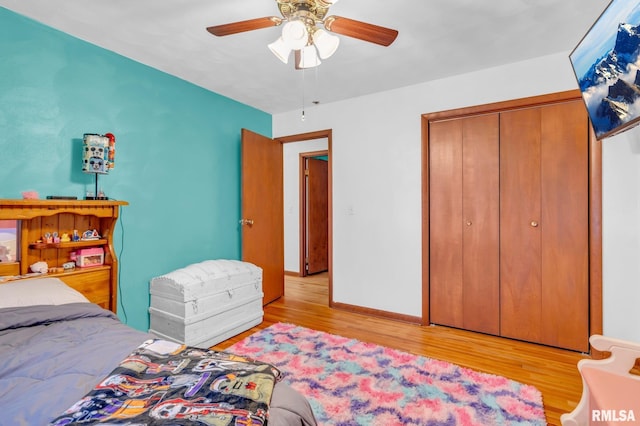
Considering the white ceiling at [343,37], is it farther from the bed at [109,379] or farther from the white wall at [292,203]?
the white wall at [292,203]

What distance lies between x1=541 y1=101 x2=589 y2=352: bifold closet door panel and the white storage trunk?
107 inches

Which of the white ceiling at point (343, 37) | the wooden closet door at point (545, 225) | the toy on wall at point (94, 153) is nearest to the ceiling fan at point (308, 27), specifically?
the white ceiling at point (343, 37)

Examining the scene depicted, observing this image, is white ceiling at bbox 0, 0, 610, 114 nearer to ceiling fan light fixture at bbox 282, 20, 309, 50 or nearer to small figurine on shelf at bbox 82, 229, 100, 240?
ceiling fan light fixture at bbox 282, 20, 309, 50

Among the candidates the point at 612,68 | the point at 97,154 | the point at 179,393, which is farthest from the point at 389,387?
the point at 97,154

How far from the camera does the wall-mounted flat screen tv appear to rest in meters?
1.30

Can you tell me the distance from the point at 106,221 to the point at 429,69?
9.93 feet

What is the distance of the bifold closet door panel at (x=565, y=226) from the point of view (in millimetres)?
2574

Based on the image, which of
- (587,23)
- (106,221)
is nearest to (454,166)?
(587,23)

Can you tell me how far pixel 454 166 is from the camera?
3.11m

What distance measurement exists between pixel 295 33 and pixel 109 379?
5.36 feet

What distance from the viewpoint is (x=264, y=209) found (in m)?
3.85

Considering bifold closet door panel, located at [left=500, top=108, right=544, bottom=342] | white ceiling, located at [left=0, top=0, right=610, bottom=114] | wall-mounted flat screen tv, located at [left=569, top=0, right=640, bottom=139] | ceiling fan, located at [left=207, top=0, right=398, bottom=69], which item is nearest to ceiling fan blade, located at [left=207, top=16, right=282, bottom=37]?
ceiling fan, located at [left=207, top=0, right=398, bottom=69]

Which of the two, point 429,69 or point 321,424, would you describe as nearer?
point 321,424

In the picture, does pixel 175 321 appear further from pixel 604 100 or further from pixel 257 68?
pixel 604 100
